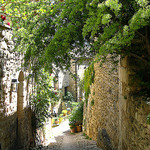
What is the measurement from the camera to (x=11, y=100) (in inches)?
200

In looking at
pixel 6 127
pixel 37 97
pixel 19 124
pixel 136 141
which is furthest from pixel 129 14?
pixel 37 97

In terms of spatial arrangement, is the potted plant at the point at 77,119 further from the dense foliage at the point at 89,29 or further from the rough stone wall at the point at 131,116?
the dense foliage at the point at 89,29

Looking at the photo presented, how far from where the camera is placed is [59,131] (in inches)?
526

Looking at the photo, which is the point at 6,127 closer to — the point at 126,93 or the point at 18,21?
the point at 18,21

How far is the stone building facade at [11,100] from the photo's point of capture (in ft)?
14.6

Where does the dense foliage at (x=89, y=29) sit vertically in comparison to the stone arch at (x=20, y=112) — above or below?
above

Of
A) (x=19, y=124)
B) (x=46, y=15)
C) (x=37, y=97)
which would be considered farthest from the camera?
(x=37, y=97)

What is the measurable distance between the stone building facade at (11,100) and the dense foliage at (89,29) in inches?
20.0

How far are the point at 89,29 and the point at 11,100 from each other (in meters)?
3.37

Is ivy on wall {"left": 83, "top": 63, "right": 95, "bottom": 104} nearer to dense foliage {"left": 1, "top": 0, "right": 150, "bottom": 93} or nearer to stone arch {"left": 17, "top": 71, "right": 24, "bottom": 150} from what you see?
stone arch {"left": 17, "top": 71, "right": 24, "bottom": 150}

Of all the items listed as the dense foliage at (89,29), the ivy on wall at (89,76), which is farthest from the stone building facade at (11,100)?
the ivy on wall at (89,76)

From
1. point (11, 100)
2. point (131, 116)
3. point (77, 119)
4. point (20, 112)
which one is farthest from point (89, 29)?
point (77, 119)

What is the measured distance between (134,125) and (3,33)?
3501 millimetres

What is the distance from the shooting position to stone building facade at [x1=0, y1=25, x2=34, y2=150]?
446cm
